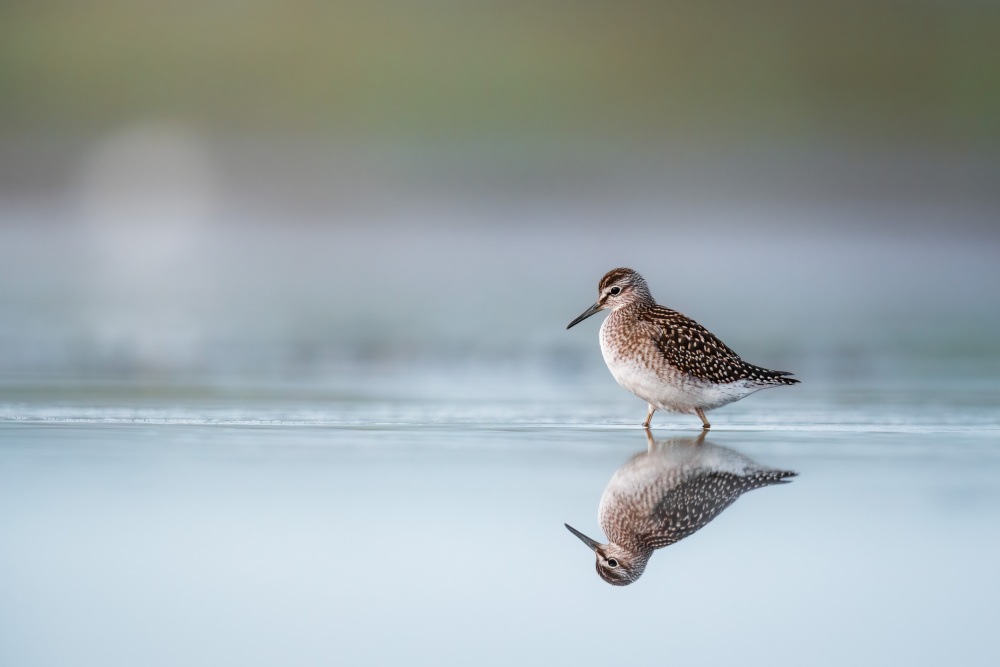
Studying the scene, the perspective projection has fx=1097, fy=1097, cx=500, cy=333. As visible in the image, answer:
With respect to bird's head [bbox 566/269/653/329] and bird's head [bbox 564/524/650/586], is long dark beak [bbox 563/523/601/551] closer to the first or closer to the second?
bird's head [bbox 564/524/650/586]

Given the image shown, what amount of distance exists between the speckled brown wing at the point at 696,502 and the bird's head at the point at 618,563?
0.27 ft

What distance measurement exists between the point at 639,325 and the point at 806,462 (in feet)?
5.62

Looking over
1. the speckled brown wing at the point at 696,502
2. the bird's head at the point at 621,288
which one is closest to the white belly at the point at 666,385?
the bird's head at the point at 621,288

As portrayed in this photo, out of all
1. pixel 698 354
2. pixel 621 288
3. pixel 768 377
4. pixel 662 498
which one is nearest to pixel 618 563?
pixel 662 498

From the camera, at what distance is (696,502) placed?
323 cm

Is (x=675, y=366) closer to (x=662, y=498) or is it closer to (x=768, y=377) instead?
(x=768, y=377)

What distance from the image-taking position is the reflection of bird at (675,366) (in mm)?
5426

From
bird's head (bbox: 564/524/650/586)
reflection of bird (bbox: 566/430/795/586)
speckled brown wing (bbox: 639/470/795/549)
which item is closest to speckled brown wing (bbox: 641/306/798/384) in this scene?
reflection of bird (bbox: 566/430/795/586)

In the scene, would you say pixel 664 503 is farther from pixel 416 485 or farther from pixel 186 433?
pixel 186 433

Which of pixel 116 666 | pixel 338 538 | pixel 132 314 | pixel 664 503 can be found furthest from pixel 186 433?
pixel 132 314

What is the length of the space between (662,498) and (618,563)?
646 mm

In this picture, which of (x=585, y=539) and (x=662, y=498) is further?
(x=662, y=498)

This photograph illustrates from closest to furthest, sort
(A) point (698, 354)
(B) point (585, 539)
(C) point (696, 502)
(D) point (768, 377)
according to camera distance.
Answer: (B) point (585, 539) < (C) point (696, 502) < (A) point (698, 354) < (D) point (768, 377)

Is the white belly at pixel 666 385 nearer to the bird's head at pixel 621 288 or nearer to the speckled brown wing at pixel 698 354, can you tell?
the speckled brown wing at pixel 698 354
